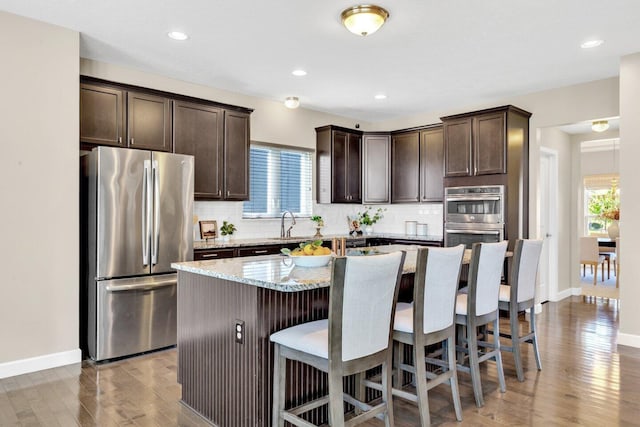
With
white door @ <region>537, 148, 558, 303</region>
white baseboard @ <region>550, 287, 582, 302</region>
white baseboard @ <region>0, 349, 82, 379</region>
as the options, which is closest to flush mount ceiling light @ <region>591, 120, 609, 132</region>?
white door @ <region>537, 148, 558, 303</region>

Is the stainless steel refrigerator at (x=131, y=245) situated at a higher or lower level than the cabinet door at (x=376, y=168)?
lower

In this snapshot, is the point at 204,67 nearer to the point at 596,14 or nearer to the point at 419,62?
the point at 419,62

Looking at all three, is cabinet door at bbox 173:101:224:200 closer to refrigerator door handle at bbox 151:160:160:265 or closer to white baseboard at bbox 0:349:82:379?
refrigerator door handle at bbox 151:160:160:265

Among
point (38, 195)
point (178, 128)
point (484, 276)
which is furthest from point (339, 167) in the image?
point (38, 195)

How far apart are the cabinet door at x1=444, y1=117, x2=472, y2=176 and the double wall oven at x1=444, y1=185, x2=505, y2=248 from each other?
0.25m

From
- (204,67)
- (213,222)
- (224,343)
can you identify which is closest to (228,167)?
(213,222)

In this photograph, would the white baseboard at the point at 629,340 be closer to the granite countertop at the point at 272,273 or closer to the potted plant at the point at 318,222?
the granite countertop at the point at 272,273

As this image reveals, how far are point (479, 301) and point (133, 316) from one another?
2951 mm

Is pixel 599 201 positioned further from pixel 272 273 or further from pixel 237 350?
pixel 237 350

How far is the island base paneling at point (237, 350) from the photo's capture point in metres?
2.23

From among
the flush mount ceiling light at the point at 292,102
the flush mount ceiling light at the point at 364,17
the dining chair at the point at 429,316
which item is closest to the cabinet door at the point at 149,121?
the flush mount ceiling light at the point at 292,102

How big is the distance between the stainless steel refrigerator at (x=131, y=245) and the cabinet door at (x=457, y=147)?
11.1 feet

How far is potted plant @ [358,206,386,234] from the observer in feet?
22.3

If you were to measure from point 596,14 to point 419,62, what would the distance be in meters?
1.53
